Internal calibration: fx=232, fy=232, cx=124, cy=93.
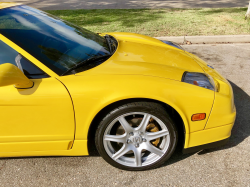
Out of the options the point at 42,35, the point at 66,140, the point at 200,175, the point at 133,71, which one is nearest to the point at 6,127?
the point at 66,140

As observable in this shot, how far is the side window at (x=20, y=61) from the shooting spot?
1.95 m

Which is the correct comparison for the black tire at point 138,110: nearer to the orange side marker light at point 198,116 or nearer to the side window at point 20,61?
the orange side marker light at point 198,116

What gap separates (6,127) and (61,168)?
70 centimetres

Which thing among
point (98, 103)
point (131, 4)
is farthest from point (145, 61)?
point (131, 4)

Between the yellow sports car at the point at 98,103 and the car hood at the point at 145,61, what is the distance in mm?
16

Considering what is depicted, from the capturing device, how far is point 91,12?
29.4 feet

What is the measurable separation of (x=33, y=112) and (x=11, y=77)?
36cm

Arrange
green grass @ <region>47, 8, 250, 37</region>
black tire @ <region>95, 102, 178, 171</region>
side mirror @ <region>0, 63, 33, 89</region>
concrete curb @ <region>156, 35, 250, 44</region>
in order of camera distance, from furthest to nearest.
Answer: green grass @ <region>47, 8, 250, 37</region> → concrete curb @ <region>156, 35, 250, 44</region> → black tire @ <region>95, 102, 178, 171</region> → side mirror @ <region>0, 63, 33, 89</region>

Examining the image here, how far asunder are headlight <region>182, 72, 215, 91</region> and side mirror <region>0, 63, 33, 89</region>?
1386 mm

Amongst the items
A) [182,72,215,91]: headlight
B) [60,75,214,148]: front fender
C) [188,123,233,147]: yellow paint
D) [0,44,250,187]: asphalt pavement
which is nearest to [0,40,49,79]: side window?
[60,75,214,148]: front fender

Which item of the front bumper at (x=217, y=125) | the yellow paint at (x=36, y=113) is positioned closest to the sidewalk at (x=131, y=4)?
the front bumper at (x=217, y=125)

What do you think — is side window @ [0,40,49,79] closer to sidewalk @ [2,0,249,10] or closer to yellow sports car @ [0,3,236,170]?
yellow sports car @ [0,3,236,170]

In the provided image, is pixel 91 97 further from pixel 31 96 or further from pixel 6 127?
pixel 6 127

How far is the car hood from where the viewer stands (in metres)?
2.13
